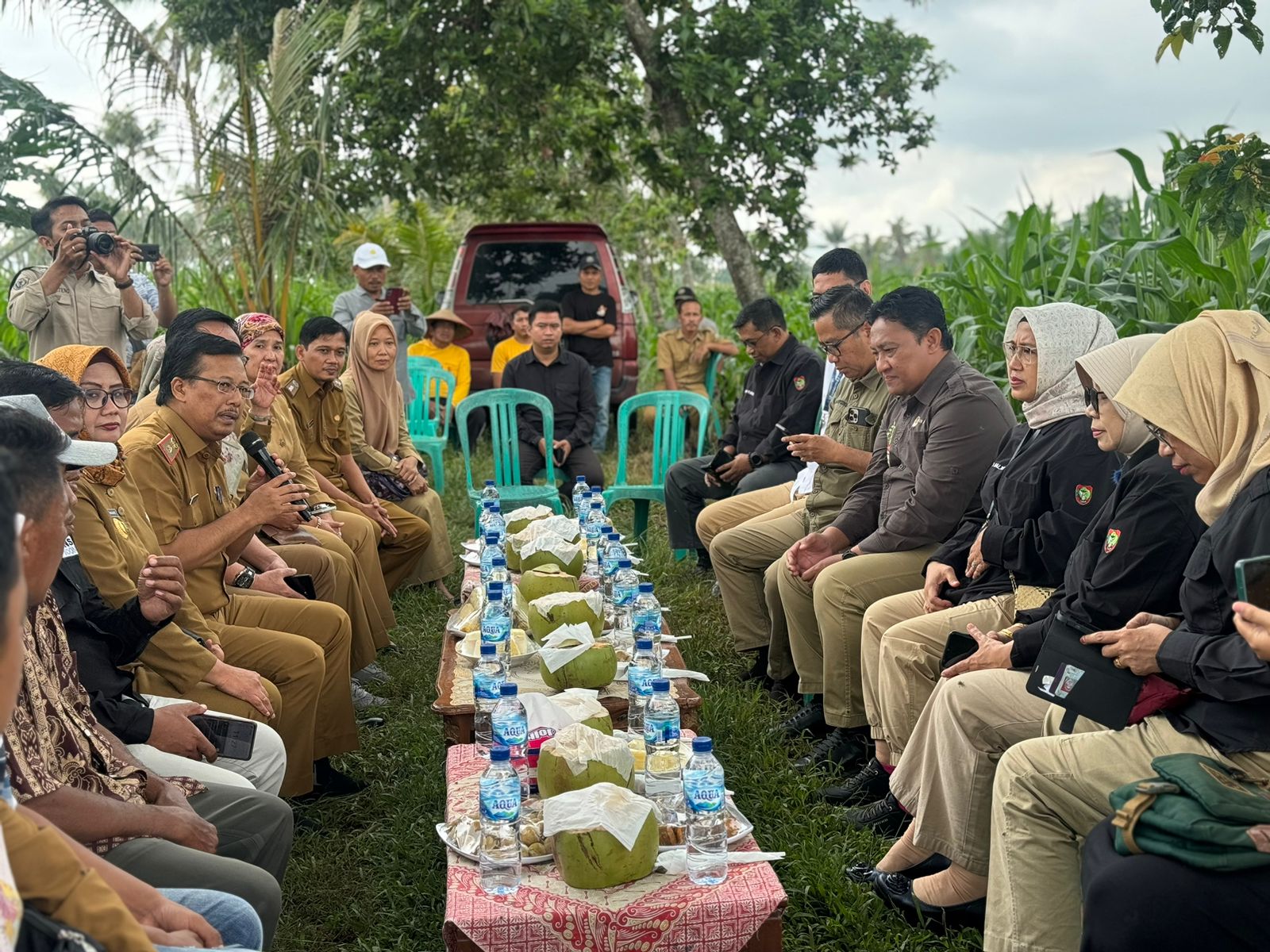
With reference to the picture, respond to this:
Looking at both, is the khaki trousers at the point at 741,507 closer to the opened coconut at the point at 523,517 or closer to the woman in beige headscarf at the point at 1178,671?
the opened coconut at the point at 523,517

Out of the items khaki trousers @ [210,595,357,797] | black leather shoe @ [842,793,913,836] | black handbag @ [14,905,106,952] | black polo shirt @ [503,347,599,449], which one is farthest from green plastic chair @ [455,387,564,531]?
black handbag @ [14,905,106,952]

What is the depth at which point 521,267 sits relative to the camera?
1049 cm

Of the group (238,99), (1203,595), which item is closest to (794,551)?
(1203,595)

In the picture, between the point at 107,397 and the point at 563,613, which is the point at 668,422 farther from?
the point at 107,397

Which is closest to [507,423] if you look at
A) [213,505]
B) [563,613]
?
[213,505]

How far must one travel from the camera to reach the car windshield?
10398mm

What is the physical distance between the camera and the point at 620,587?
4.32 meters

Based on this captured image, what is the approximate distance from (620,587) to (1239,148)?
2.42 m

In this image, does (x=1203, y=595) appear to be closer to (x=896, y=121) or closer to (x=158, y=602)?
(x=158, y=602)

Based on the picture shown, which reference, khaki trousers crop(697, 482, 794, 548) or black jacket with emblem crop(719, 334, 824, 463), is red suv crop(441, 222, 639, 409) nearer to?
black jacket with emblem crop(719, 334, 824, 463)

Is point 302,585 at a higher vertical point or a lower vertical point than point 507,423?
lower

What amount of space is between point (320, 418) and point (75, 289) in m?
1.29

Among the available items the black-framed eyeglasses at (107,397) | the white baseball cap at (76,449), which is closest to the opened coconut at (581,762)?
the white baseball cap at (76,449)

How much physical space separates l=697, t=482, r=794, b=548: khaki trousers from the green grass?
0.82m
